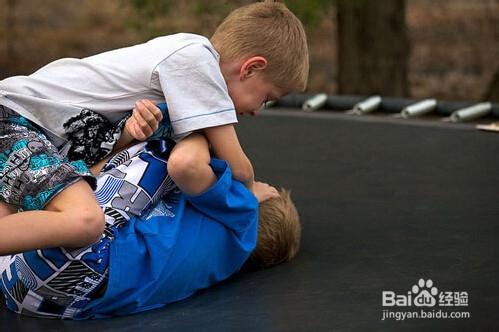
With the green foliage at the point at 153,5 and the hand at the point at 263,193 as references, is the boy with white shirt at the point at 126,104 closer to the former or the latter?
the hand at the point at 263,193

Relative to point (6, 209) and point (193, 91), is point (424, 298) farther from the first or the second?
point (6, 209)

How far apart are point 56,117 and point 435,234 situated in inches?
36.8

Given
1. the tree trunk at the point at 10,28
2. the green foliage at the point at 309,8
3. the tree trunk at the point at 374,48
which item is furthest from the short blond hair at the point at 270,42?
the tree trunk at the point at 10,28

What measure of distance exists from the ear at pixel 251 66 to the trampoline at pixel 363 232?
1.37 feet

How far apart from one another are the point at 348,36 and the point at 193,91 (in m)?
3.72

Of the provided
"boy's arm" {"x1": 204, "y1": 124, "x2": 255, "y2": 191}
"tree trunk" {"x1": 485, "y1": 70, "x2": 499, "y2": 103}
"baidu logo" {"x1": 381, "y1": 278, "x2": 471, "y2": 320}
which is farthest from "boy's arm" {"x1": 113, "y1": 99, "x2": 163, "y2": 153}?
"tree trunk" {"x1": 485, "y1": 70, "x2": 499, "y2": 103}

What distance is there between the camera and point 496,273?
222cm

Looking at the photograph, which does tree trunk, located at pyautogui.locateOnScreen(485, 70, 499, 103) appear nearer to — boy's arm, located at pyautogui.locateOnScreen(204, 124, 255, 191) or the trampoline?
the trampoline

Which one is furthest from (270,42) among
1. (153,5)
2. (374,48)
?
(153,5)

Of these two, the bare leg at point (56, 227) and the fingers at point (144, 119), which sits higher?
the fingers at point (144, 119)

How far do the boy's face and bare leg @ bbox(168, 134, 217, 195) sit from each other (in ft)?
0.46

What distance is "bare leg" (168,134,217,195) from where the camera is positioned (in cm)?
206

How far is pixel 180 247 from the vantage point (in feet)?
6.98

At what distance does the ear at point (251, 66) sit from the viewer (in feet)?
7.22
